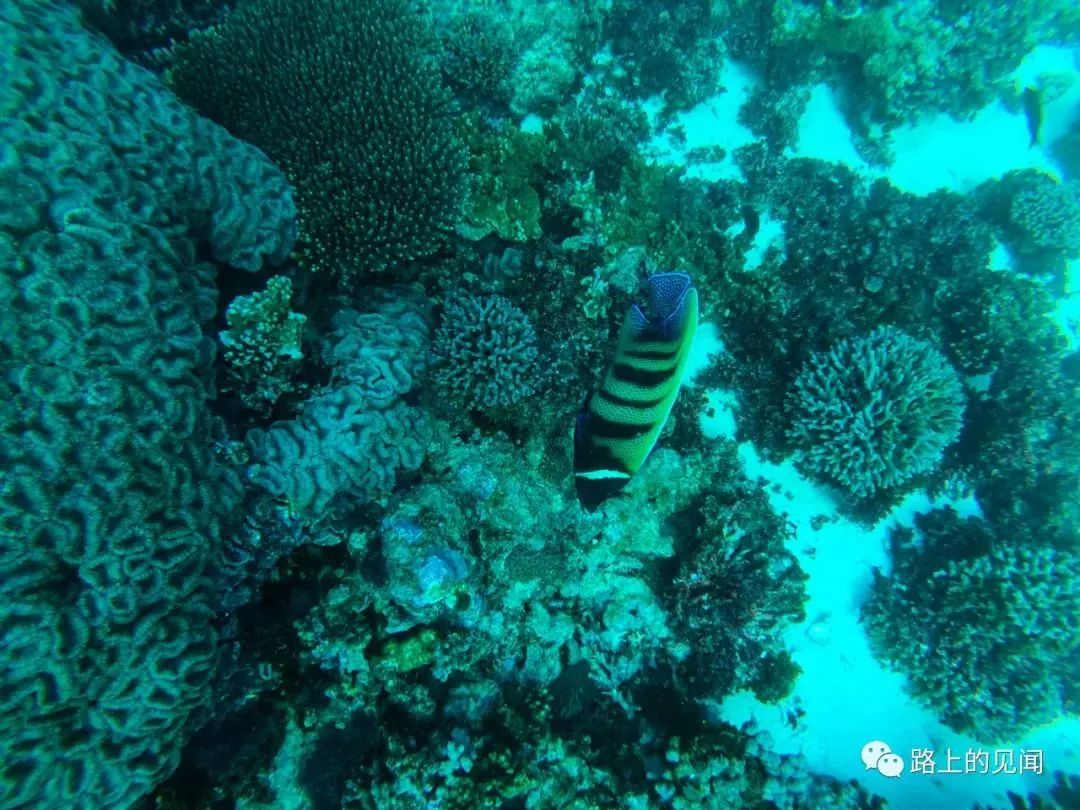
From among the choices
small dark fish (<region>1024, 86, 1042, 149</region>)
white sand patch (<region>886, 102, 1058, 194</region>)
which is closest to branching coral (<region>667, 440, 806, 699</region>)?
white sand patch (<region>886, 102, 1058, 194</region>)

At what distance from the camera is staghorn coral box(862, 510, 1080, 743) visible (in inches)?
243

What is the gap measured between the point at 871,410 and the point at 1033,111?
8.48 meters

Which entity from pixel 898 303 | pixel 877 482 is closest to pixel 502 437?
pixel 877 482

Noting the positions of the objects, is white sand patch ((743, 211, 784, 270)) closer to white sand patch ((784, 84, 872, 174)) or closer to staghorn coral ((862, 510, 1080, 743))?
white sand patch ((784, 84, 872, 174))

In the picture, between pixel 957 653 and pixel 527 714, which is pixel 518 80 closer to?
pixel 527 714

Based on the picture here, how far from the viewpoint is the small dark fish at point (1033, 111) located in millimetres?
9797

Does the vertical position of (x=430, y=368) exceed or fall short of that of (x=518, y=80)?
it falls short

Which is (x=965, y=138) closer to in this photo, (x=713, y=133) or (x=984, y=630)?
(x=713, y=133)

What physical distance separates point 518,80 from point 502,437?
4503 mm

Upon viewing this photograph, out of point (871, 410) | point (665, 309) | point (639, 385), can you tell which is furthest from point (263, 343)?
point (871, 410)

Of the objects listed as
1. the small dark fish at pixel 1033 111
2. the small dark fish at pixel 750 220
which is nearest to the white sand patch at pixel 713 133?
the small dark fish at pixel 750 220

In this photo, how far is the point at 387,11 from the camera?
5.08m

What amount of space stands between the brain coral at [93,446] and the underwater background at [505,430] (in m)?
0.02

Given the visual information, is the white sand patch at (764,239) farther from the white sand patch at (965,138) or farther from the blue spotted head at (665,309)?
the blue spotted head at (665,309)
